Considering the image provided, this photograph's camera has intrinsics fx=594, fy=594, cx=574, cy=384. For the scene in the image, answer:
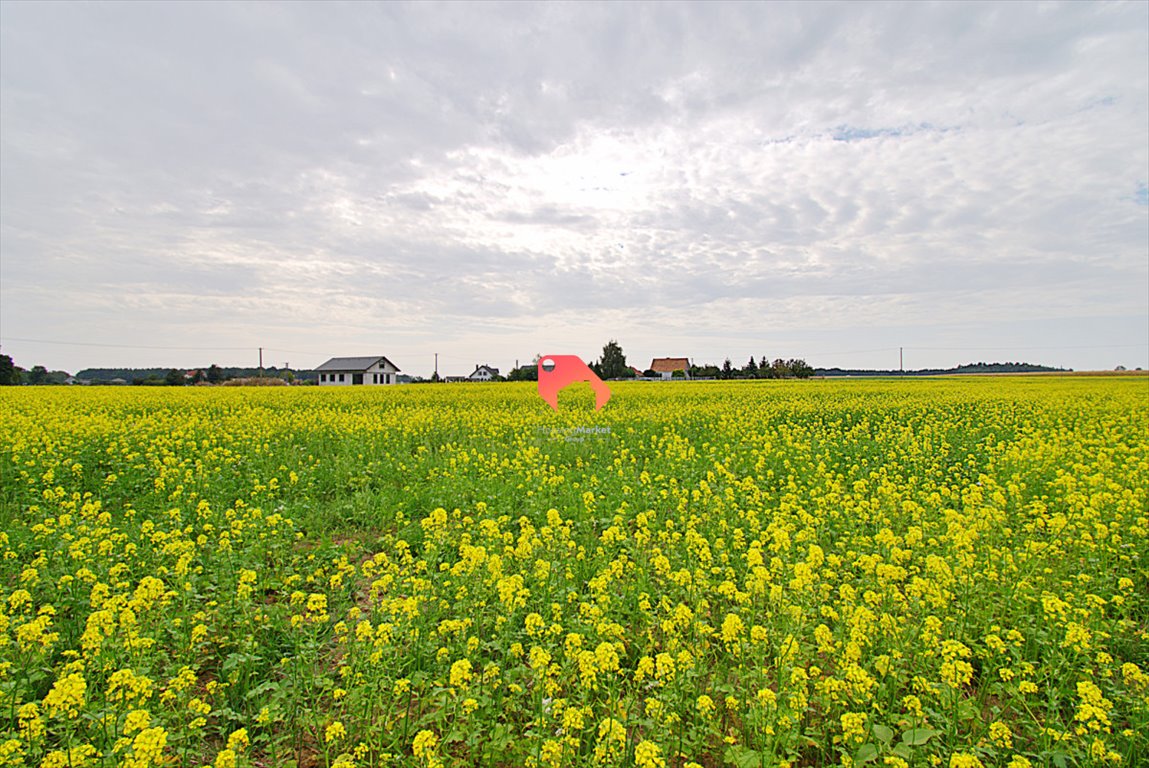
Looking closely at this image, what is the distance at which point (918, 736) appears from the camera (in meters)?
2.98

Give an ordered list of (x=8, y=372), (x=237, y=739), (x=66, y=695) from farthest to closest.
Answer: (x=8, y=372) < (x=66, y=695) < (x=237, y=739)

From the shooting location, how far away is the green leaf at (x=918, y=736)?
9.64 feet

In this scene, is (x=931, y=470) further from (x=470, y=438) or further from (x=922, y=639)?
(x=470, y=438)

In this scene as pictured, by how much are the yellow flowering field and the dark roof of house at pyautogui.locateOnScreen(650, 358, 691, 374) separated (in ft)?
267

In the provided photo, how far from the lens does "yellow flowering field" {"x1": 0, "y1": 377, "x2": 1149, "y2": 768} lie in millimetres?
3068

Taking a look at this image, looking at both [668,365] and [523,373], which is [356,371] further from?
[668,365]

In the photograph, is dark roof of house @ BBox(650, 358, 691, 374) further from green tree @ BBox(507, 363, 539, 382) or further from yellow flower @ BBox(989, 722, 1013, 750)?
yellow flower @ BBox(989, 722, 1013, 750)

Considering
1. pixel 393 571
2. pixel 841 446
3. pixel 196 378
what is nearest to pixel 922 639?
pixel 393 571

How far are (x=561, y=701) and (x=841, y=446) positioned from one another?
9862 millimetres

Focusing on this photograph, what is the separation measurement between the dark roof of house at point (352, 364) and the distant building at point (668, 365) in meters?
39.6

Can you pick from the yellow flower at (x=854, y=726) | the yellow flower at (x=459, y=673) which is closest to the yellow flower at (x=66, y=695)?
the yellow flower at (x=459, y=673)

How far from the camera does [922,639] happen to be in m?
3.74

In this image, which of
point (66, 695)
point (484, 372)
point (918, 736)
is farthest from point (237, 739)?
point (484, 372)

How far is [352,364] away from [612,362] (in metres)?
34.0
